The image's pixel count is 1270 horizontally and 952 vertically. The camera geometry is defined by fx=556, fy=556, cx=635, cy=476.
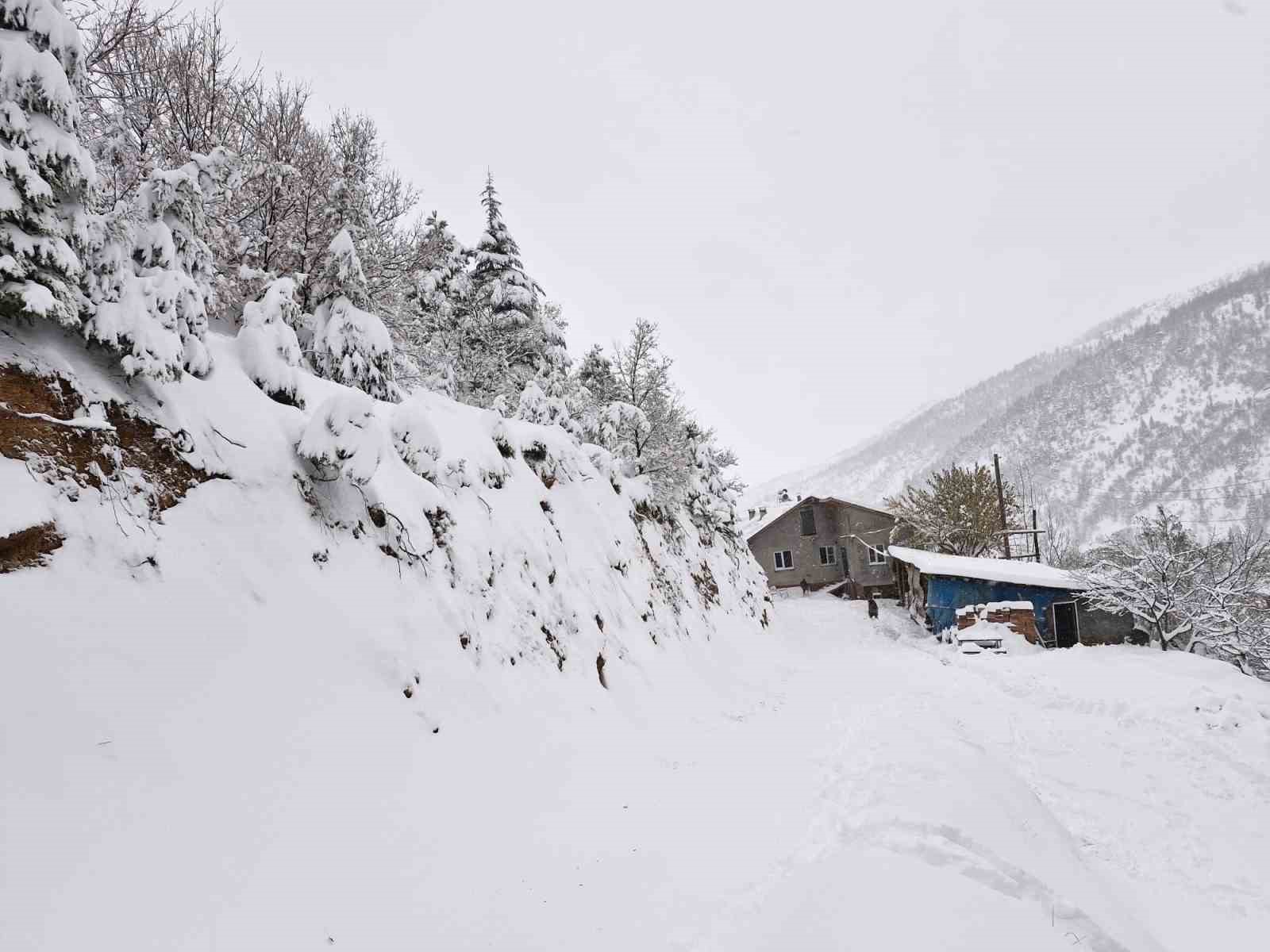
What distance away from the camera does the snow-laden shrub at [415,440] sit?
6.62m

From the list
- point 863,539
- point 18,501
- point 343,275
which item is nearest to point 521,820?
point 18,501

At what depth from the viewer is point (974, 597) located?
23.5 m

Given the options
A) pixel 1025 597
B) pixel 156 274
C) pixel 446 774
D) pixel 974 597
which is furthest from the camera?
pixel 974 597

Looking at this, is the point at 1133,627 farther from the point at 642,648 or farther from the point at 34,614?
the point at 34,614

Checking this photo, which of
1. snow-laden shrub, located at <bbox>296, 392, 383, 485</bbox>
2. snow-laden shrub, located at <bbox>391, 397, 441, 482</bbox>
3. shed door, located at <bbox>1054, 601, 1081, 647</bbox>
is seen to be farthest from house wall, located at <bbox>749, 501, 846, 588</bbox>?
snow-laden shrub, located at <bbox>296, 392, 383, 485</bbox>

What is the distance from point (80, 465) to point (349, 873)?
10.5 feet

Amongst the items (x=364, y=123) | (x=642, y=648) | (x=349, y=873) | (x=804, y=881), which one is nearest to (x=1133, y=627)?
(x=642, y=648)

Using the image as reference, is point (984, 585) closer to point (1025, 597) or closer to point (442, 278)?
point (1025, 597)

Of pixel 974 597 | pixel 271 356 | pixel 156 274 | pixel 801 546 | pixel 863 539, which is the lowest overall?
pixel 974 597

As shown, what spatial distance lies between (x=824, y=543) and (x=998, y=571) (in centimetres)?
2471

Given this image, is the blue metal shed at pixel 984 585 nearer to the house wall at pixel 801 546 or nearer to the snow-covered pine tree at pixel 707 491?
the snow-covered pine tree at pixel 707 491

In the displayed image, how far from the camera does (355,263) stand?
8.82 meters

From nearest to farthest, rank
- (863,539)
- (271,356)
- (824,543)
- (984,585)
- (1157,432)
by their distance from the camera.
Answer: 1. (271,356)
2. (984,585)
3. (863,539)
4. (824,543)
5. (1157,432)

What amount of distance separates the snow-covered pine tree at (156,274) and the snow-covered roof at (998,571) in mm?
23505
